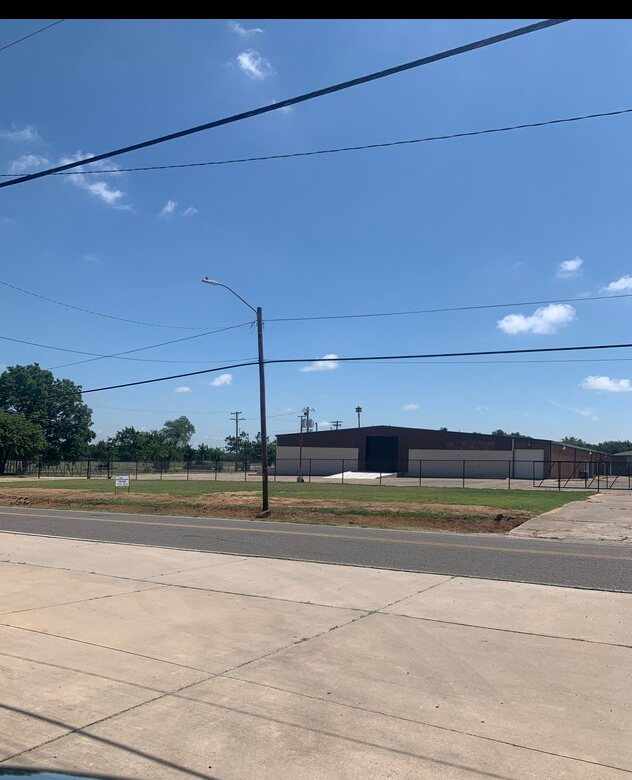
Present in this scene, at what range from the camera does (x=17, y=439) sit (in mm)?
72062

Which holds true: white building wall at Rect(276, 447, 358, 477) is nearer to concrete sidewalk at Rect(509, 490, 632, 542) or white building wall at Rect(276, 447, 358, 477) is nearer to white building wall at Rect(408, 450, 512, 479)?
white building wall at Rect(408, 450, 512, 479)

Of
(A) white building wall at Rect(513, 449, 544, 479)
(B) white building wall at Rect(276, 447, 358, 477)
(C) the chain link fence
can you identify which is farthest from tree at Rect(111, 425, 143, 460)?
(A) white building wall at Rect(513, 449, 544, 479)

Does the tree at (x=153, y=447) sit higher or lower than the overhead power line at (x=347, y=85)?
lower

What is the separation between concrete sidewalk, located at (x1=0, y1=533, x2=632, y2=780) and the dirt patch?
1144 centimetres

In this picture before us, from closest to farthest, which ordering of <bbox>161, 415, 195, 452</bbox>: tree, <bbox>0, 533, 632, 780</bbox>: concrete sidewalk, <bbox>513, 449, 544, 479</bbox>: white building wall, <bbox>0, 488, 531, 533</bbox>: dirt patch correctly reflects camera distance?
<bbox>0, 533, 632, 780</bbox>: concrete sidewalk < <bbox>0, 488, 531, 533</bbox>: dirt patch < <bbox>513, 449, 544, 479</bbox>: white building wall < <bbox>161, 415, 195, 452</bbox>: tree

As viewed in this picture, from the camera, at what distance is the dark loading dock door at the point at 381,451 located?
7881 cm

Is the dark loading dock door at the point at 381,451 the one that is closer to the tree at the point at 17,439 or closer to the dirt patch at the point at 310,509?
the tree at the point at 17,439

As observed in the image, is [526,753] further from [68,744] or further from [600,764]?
[68,744]

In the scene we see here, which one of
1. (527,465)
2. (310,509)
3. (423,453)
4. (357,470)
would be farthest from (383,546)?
(357,470)

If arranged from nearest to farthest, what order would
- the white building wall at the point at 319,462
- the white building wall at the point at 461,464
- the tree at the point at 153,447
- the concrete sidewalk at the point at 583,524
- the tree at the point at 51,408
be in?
1. the concrete sidewalk at the point at 583,524
2. the white building wall at the point at 461,464
3. the white building wall at the point at 319,462
4. the tree at the point at 51,408
5. the tree at the point at 153,447

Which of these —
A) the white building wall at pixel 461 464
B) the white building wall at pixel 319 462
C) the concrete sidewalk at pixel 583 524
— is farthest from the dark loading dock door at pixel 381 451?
the concrete sidewalk at pixel 583 524

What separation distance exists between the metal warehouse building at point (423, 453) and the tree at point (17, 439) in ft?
89.3

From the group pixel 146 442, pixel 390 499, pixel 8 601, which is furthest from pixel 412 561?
pixel 146 442

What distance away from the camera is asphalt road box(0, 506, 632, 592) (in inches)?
482
